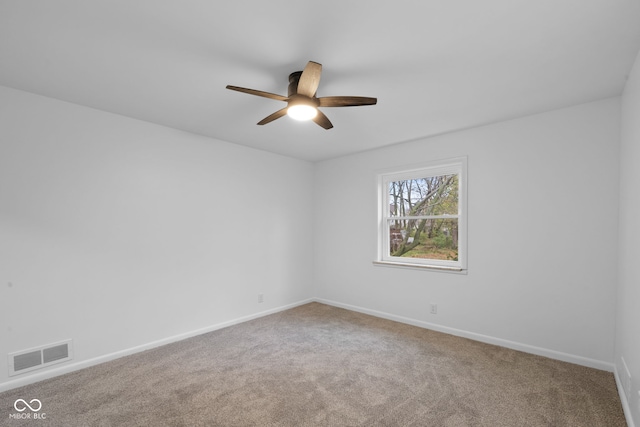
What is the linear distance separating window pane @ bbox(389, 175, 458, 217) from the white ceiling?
108cm

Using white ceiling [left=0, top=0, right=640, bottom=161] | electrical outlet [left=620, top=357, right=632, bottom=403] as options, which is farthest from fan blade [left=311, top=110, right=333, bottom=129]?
electrical outlet [left=620, top=357, right=632, bottom=403]

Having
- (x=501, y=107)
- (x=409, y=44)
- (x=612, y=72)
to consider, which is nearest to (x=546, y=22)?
(x=409, y=44)

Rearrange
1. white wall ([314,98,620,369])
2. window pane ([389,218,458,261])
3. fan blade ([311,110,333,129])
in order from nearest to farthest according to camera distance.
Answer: fan blade ([311,110,333,129])
white wall ([314,98,620,369])
window pane ([389,218,458,261])

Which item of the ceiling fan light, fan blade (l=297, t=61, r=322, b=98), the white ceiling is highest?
the white ceiling

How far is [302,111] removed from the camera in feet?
7.13

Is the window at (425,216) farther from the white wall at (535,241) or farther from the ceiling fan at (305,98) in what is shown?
the ceiling fan at (305,98)

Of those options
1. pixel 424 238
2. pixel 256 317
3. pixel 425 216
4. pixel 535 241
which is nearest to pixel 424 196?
pixel 425 216

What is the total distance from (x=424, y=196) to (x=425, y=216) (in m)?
0.28

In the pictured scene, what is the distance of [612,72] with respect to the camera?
2.13 meters

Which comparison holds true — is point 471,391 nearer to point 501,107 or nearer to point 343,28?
point 501,107

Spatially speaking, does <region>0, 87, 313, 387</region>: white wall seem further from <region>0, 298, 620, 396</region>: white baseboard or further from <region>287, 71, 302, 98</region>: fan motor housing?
<region>287, 71, 302, 98</region>: fan motor housing

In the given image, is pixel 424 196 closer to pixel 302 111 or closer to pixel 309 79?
pixel 302 111

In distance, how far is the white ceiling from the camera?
1537 mm

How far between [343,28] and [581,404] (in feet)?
9.62
